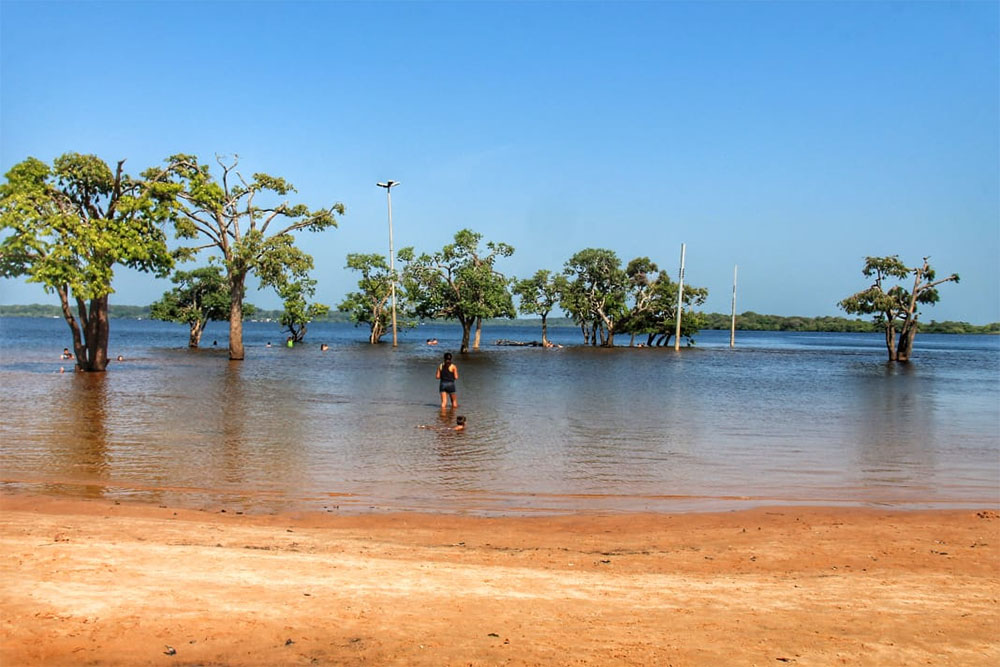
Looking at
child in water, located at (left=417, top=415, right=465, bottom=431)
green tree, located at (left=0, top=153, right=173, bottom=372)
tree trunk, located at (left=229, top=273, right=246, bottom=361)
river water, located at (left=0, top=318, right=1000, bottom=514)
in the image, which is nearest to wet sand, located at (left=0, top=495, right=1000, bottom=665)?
river water, located at (left=0, top=318, right=1000, bottom=514)

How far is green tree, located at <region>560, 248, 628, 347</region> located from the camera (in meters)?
69.0

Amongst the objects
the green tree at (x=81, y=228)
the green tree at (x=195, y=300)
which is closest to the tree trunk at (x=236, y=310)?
the green tree at (x=81, y=228)

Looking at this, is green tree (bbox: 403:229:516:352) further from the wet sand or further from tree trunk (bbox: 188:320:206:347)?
the wet sand

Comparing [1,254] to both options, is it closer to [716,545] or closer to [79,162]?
[79,162]

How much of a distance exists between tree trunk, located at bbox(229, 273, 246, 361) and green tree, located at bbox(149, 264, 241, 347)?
20.1 meters

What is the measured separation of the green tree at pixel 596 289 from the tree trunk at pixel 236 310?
35570mm

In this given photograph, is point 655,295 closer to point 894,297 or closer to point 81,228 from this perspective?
point 894,297

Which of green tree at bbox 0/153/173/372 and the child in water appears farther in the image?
green tree at bbox 0/153/173/372

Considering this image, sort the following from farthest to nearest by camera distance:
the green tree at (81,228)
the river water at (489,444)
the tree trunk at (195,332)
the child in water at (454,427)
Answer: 1. the tree trunk at (195,332)
2. the green tree at (81,228)
3. the child in water at (454,427)
4. the river water at (489,444)

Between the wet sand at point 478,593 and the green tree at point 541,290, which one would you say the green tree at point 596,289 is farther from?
the wet sand at point 478,593

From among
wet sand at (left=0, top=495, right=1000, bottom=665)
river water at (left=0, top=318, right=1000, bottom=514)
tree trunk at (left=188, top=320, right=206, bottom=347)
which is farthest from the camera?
tree trunk at (left=188, top=320, right=206, bottom=347)

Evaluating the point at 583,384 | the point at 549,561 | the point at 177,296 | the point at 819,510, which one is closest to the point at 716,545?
the point at 549,561

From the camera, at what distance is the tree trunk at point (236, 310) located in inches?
1457

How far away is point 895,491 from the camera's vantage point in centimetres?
1195
